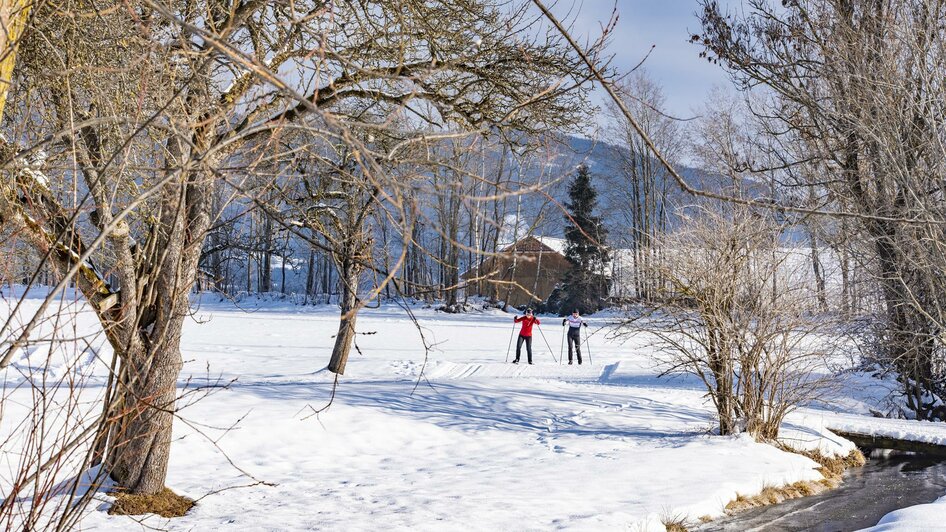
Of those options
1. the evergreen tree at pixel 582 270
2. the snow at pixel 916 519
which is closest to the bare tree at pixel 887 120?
the snow at pixel 916 519

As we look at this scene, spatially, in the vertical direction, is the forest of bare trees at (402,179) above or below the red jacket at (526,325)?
above

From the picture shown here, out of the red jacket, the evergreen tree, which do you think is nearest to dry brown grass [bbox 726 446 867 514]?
the red jacket

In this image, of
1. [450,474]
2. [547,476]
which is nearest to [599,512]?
[547,476]

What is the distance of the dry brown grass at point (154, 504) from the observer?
6070 millimetres

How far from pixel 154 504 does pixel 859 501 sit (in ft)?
25.2

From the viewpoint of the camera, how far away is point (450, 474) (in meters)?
8.50

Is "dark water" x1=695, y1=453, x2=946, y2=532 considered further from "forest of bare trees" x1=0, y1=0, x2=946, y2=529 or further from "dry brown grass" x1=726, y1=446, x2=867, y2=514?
"forest of bare trees" x1=0, y1=0, x2=946, y2=529

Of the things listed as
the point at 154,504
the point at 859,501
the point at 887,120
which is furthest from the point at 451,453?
the point at 887,120

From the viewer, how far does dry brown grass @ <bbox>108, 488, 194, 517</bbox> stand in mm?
6070

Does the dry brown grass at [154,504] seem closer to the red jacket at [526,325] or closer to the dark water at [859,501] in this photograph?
the dark water at [859,501]

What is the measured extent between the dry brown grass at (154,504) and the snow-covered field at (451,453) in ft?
0.43

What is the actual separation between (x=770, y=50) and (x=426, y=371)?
9770mm

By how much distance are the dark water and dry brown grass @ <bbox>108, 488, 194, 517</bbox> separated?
4904 millimetres

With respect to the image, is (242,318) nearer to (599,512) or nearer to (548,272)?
(548,272)
